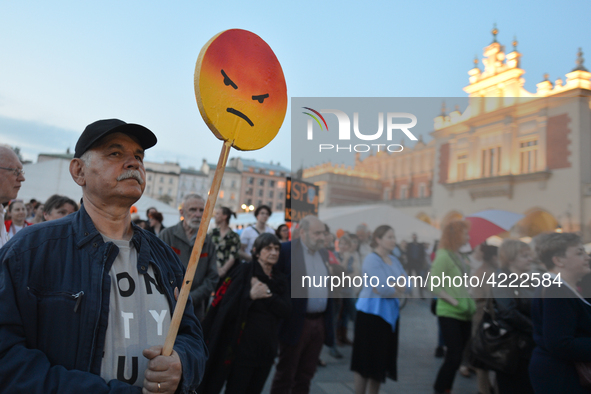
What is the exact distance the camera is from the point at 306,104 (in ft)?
11.4

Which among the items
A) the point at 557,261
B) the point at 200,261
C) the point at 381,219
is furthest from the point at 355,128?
the point at 200,261

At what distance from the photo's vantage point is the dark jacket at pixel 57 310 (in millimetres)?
1104

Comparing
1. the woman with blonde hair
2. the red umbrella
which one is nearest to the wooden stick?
the woman with blonde hair

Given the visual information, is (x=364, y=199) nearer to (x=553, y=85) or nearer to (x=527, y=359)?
(x=527, y=359)

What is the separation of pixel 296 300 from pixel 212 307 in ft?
2.78

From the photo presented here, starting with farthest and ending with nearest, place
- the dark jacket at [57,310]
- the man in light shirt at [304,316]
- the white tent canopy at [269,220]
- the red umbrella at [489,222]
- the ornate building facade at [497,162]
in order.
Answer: the white tent canopy at [269,220]
the red umbrella at [489,222]
the ornate building facade at [497,162]
the man in light shirt at [304,316]
the dark jacket at [57,310]

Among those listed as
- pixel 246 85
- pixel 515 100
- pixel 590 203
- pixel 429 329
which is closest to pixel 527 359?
pixel 590 203

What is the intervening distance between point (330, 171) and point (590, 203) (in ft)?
9.51

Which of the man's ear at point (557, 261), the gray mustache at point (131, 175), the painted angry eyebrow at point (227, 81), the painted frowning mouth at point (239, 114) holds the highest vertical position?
the painted angry eyebrow at point (227, 81)

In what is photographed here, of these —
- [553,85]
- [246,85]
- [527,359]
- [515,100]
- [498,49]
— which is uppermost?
[498,49]

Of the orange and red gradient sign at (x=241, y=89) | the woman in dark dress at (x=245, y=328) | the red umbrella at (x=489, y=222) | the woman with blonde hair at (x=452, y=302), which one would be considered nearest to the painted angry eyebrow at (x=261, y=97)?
the orange and red gradient sign at (x=241, y=89)

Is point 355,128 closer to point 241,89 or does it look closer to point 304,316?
point 304,316

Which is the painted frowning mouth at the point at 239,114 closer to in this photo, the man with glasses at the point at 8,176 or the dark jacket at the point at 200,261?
the man with glasses at the point at 8,176

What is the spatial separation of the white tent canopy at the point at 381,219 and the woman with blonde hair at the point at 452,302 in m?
0.27
